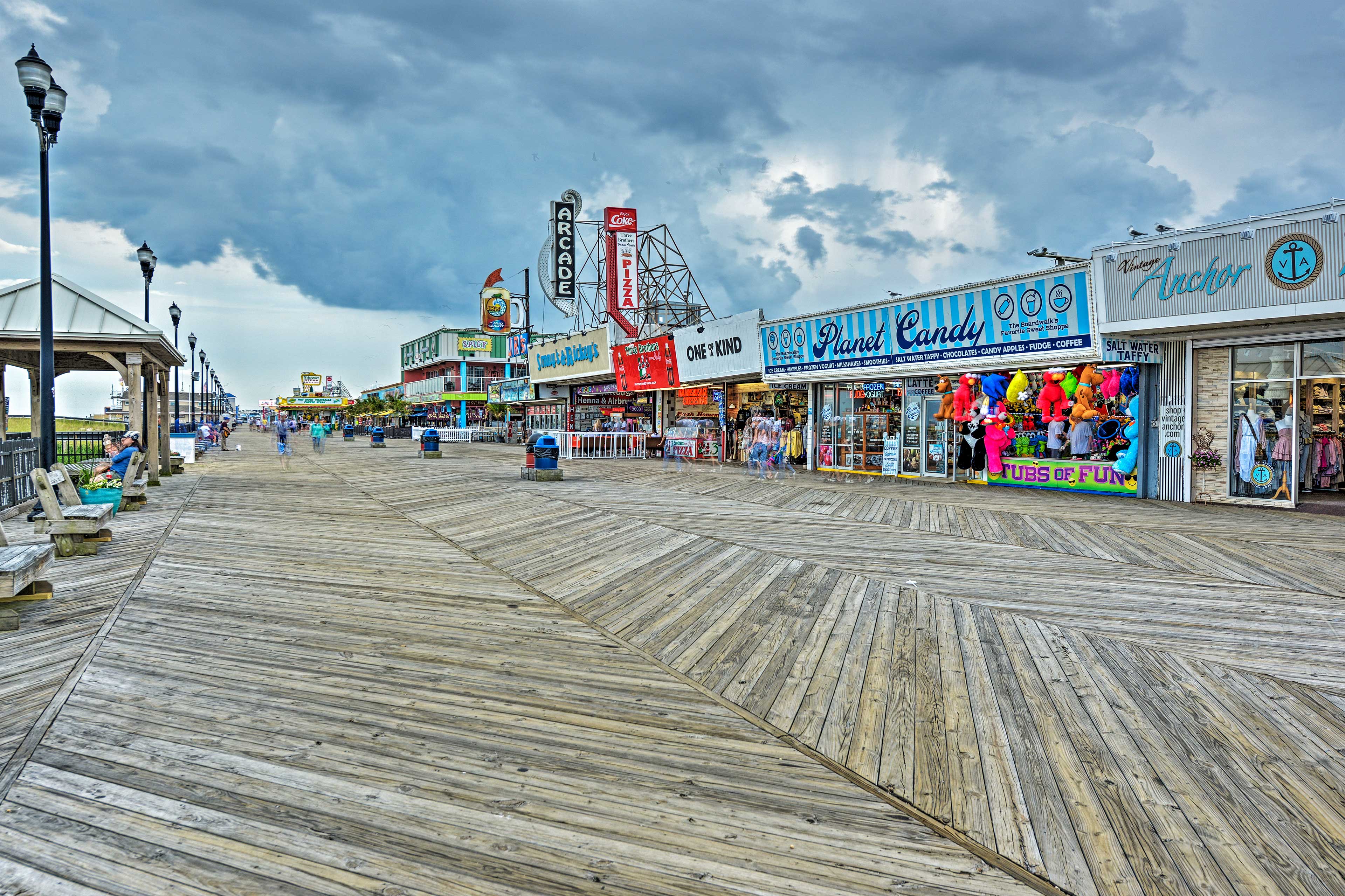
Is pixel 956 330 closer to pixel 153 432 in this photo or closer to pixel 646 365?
pixel 646 365

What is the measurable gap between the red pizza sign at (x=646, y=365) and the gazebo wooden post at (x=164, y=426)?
15.3m

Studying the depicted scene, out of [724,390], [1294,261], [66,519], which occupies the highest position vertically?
[1294,261]

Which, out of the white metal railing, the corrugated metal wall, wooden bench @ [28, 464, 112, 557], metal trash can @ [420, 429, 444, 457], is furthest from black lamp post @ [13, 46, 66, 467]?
the corrugated metal wall

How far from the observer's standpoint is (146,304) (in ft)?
65.5

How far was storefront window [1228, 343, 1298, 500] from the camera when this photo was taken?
12312 mm

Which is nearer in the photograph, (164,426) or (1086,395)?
(1086,395)

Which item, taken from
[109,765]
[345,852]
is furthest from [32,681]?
[345,852]

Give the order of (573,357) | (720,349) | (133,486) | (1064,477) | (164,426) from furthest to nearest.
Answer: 1. (573,357)
2. (720,349)
3. (164,426)
4. (1064,477)
5. (133,486)

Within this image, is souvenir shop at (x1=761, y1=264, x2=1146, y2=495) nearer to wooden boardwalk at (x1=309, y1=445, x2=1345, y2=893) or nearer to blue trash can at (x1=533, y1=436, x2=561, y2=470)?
wooden boardwalk at (x1=309, y1=445, x2=1345, y2=893)

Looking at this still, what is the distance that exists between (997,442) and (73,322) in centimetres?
1895

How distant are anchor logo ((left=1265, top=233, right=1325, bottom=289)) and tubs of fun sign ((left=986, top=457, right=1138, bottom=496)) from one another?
4387 mm

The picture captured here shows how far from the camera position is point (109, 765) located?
3.17 metres

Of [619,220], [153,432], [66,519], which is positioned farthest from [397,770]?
[619,220]

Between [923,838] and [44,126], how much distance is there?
13.0m
